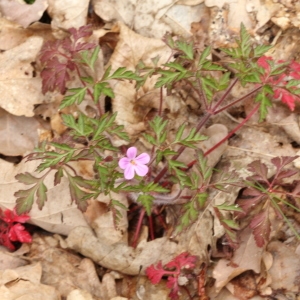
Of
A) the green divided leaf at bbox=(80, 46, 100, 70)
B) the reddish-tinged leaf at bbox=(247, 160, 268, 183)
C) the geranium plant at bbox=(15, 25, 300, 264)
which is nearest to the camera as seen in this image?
the geranium plant at bbox=(15, 25, 300, 264)

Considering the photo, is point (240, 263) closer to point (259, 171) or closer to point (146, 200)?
point (259, 171)

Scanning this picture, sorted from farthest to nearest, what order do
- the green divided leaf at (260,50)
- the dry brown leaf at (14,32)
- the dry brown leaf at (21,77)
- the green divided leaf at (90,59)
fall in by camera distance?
the dry brown leaf at (14,32) → the dry brown leaf at (21,77) → the green divided leaf at (90,59) → the green divided leaf at (260,50)

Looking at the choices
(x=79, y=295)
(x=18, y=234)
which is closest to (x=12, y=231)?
(x=18, y=234)

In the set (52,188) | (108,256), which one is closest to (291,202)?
(108,256)

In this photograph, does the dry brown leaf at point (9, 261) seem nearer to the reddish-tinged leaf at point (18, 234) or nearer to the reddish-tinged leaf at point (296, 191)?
the reddish-tinged leaf at point (18, 234)

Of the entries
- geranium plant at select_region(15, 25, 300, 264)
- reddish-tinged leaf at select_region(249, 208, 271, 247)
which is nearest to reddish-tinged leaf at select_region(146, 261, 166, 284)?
geranium plant at select_region(15, 25, 300, 264)

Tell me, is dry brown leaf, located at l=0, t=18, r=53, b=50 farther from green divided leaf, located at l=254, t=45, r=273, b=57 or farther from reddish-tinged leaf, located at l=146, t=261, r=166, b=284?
reddish-tinged leaf, located at l=146, t=261, r=166, b=284

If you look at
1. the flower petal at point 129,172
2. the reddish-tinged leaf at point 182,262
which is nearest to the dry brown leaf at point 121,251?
the reddish-tinged leaf at point 182,262

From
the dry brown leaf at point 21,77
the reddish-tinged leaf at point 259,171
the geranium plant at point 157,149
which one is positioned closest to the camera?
the geranium plant at point 157,149
